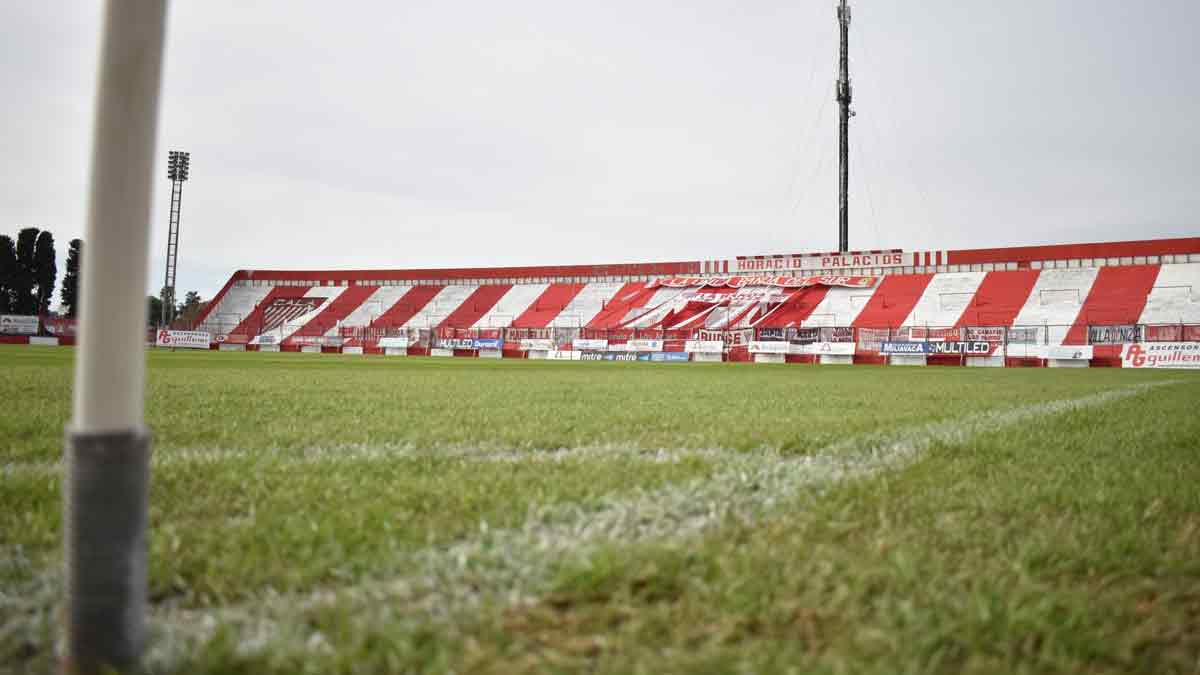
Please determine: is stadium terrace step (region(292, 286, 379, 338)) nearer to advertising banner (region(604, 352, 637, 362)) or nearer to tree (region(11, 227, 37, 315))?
advertising banner (region(604, 352, 637, 362))

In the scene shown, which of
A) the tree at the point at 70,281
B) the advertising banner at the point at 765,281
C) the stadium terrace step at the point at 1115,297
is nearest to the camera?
the stadium terrace step at the point at 1115,297

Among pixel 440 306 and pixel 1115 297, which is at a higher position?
pixel 1115 297

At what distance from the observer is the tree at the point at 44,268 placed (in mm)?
53125

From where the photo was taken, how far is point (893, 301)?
3544 cm

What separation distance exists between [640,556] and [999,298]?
3710 cm

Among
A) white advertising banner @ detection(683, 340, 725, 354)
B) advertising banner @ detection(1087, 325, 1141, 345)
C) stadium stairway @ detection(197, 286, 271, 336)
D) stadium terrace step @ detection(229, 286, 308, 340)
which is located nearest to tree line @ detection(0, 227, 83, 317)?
stadium stairway @ detection(197, 286, 271, 336)

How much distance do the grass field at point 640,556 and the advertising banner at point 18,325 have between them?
42.6 meters

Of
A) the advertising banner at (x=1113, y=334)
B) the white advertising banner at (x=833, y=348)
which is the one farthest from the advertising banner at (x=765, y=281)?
the advertising banner at (x=1113, y=334)

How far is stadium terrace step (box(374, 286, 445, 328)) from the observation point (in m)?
43.3

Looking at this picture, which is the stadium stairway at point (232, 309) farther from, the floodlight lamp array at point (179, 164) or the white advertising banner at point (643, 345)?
the white advertising banner at point (643, 345)

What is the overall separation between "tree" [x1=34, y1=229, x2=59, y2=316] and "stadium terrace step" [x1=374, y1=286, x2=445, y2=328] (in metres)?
27.8

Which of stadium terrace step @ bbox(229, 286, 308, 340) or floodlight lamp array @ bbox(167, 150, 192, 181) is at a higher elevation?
floodlight lamp array @ bbox(167, 150, 192, 181)

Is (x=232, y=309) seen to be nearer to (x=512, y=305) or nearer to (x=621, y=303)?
(x=512, y=305)

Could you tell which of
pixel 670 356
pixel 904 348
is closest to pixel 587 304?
pixel 670 356
